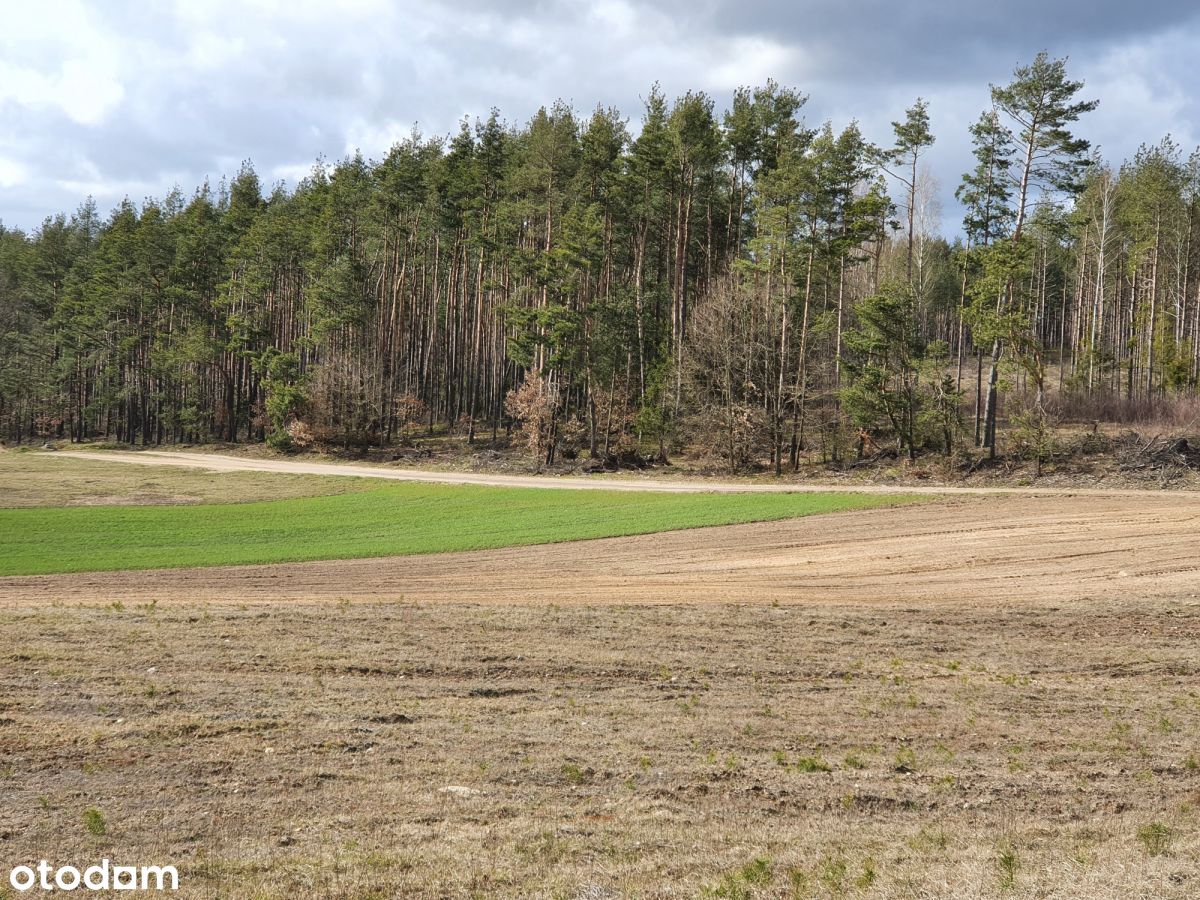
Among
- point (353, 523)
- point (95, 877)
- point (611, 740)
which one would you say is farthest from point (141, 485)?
point (95, 877)

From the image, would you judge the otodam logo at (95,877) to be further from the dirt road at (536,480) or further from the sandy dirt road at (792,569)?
the dirt road at (536,480)

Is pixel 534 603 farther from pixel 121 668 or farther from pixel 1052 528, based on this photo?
pixel 1052 528

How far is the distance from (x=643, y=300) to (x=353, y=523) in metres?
27.6

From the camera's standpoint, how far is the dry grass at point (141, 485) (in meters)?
38.8

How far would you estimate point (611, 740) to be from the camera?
29.2 ft

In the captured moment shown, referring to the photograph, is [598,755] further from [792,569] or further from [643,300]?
[643,300]

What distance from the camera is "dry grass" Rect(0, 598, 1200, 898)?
235 inches

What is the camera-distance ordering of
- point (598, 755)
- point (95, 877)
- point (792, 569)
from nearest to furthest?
point (95, 877), point (598, 755), point (792, 569)

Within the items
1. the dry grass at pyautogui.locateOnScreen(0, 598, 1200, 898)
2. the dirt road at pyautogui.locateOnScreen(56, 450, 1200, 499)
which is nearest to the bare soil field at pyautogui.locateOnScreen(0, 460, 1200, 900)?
the dry grass at pyautogui.locateOnScreen(0, 598, 1200, 898)

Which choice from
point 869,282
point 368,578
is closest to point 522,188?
point 869,282

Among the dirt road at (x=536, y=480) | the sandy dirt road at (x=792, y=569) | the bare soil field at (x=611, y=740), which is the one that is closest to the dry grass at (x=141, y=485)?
the dirt road at (x=536, y=480)

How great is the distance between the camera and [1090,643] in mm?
13547

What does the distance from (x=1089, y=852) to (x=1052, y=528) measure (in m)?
21.7

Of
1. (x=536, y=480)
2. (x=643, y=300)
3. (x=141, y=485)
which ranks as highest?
(x=643, y=300)
